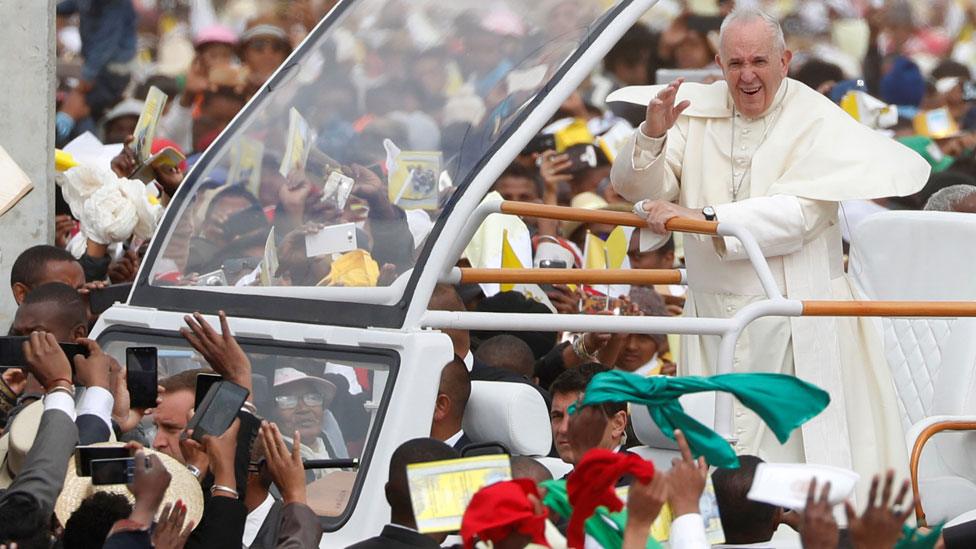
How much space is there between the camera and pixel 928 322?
20.6 ft

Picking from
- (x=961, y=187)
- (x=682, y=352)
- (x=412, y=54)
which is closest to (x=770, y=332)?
(x=682, y=352)

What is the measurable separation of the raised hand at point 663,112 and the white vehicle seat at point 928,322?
1.15 metres

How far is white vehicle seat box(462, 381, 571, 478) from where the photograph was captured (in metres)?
5.04

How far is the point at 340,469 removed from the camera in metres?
4.79

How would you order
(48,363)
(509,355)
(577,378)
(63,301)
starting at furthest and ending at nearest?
1. (509,355)
2. (577,378)
3. (63,301)
4. (48,363)

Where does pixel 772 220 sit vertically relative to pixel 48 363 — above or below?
above

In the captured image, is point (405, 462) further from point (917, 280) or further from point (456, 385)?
point (917, 280)

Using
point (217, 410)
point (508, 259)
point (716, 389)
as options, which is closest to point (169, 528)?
point (217, 410)

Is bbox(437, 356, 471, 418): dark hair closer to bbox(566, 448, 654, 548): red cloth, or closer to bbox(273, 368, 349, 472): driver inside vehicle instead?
bbox(273, 368, 349, 472): driver inside vehicle

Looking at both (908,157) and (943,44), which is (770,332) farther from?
(943,44)

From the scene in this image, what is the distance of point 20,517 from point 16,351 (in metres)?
0.92

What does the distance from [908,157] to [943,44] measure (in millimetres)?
7720

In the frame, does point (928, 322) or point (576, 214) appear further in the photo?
point (928, 322)

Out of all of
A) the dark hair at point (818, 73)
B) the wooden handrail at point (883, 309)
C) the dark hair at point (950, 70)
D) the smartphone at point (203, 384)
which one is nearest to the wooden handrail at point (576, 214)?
the wooden handrail at point (883, 309)
